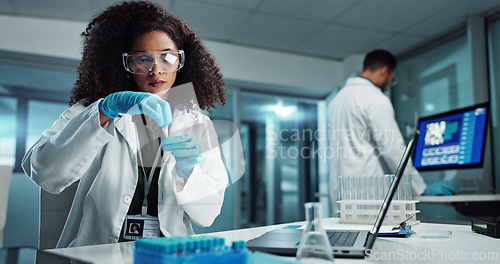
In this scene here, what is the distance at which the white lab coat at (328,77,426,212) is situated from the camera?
8.06ft

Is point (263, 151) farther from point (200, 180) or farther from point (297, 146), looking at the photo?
point (200, 180)

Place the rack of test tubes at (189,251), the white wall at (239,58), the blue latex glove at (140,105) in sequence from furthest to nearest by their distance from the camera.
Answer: the white wall at (239,58)
the blue latex glove at (140,105)
the rack of test tubes at (189,251)

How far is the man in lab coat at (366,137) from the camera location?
2.46 m

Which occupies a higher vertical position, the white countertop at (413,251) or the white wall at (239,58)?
the white wall at (239,58)

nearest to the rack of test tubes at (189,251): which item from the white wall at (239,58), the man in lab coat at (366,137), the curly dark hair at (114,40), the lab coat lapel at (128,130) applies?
the lab coat lapel at (128,130)

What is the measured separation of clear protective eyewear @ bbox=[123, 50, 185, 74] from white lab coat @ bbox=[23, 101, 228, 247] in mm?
193

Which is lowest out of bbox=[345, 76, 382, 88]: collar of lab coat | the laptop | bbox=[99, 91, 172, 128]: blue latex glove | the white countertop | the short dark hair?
the white countertop

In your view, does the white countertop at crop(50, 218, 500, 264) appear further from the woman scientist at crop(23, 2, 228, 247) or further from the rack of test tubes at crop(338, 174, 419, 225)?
the woman scientist at crop(23, 2, 228, 247)

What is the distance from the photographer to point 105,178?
1.32 meters

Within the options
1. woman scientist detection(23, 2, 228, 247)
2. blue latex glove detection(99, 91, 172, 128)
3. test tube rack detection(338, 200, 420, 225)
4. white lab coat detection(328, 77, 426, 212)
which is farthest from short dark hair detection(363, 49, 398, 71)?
blue latex glove detection(99, 91, 172, 128)

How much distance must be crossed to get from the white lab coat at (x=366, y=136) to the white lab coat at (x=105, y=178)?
1313 mm

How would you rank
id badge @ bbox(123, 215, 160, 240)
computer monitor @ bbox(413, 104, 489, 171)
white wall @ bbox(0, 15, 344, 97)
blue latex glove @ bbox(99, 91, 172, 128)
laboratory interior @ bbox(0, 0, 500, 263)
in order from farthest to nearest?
white wall @ bbox(0, 15, 344, 97) < computer monitor @ bbox(413, 104, 489, 171) < laboratory interior @ bbox(0, 0, 500, 263) < id badge @ bbox(123, 215, 160, 240) < blue latex glove @ bbox(99, 91, 172, 128)

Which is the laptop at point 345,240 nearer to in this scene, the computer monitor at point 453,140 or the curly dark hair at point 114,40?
the curly dark hair at point 114,40

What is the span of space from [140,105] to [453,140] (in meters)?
2.18
